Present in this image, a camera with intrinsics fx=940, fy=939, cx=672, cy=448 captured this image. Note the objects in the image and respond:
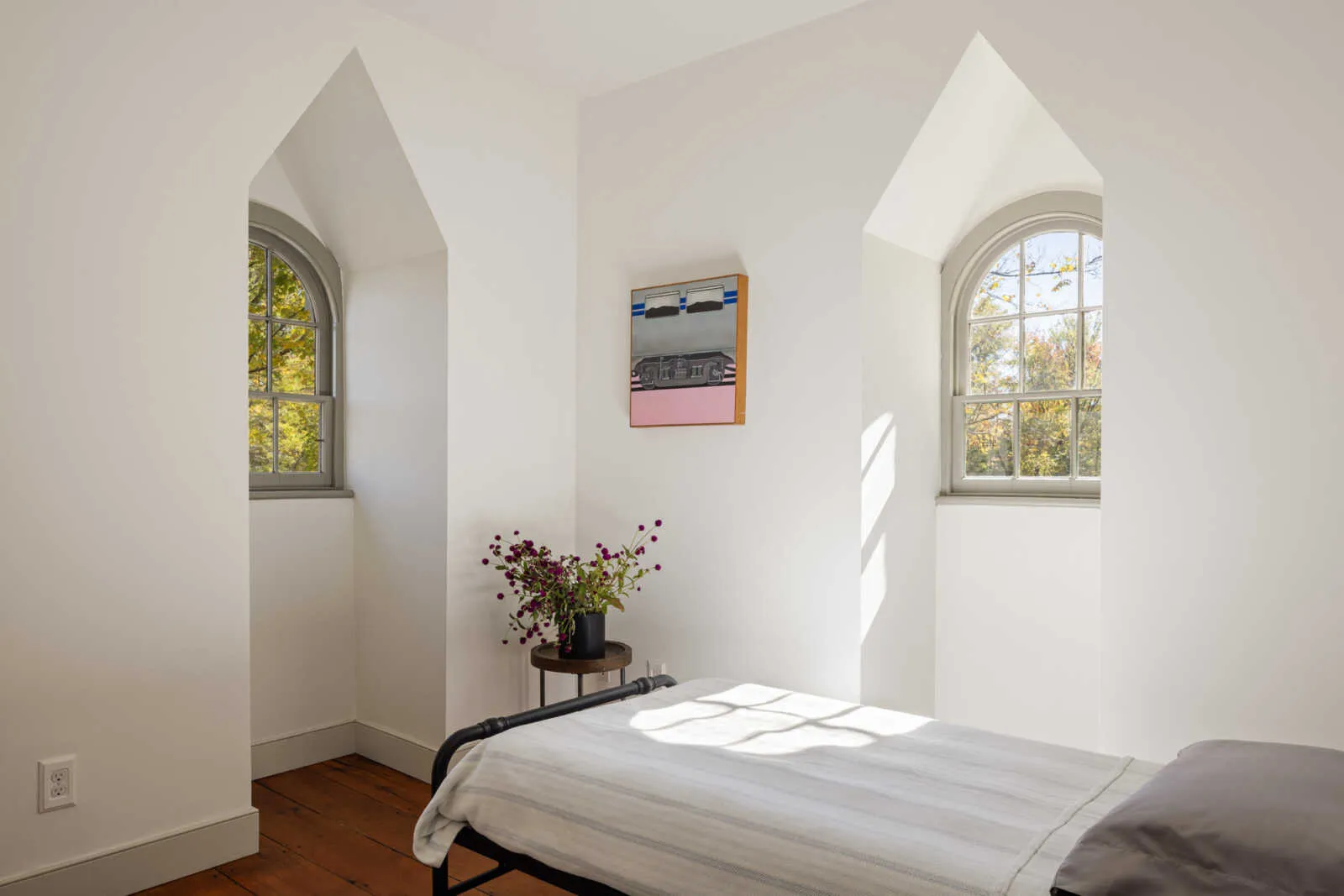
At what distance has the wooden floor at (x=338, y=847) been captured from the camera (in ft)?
8.66

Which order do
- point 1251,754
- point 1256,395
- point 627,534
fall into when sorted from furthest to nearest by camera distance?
1. point 627,534
2. point 1256,395
3. point 1251,754

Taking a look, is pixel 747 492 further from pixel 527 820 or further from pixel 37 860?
pixel 37 860

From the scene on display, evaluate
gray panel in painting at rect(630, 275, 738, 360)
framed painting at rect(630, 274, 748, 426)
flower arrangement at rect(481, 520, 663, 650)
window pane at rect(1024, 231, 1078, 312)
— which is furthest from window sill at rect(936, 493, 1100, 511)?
flower arrangement at rect(481, 520, 663, 650)

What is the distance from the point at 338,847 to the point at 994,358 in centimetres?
276

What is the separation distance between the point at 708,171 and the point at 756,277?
470 mm

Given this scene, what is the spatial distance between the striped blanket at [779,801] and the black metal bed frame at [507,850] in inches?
1.2

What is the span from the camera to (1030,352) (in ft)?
11.0

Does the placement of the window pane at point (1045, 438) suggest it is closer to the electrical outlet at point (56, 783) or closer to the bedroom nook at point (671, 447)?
the bedroom nook at point (671, 447)

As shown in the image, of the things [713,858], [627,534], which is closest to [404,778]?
[627,534]

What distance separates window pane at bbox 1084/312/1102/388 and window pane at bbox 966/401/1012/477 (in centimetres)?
28

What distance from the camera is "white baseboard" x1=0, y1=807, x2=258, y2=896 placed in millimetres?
2441

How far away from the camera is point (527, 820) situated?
2.00 m

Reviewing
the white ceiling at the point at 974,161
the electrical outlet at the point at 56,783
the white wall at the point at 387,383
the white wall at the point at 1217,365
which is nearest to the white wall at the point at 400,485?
the white wall at the point at 387,383

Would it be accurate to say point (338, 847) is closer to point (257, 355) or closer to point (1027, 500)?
point (257, 355)
